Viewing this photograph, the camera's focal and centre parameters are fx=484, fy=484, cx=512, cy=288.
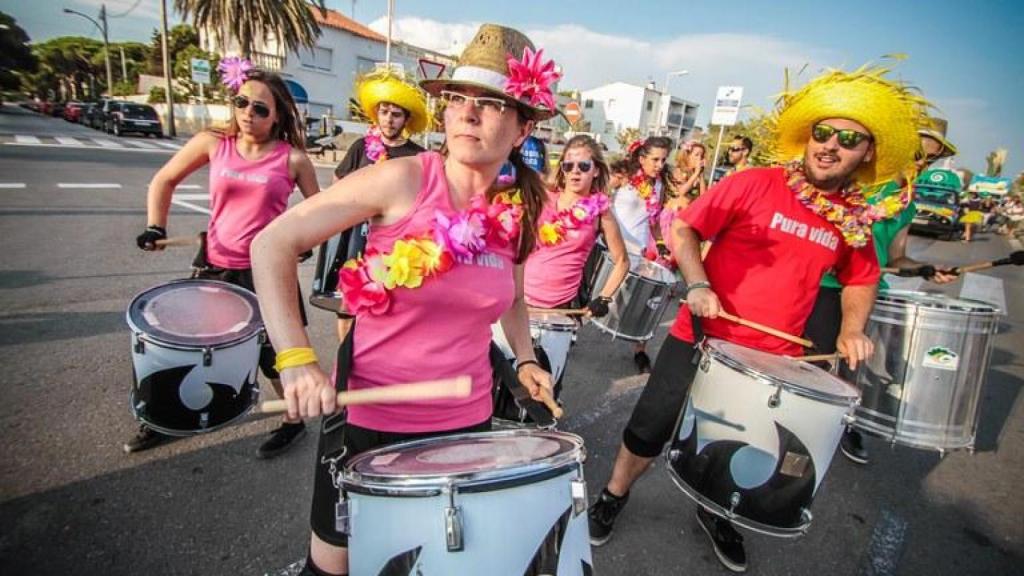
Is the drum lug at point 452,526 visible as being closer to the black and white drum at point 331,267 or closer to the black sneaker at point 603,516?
the black sneaker at point 603,516

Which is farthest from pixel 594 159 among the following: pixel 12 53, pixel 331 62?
pixel 12 53

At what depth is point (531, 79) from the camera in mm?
1540

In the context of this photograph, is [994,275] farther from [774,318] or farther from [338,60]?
[338,60]

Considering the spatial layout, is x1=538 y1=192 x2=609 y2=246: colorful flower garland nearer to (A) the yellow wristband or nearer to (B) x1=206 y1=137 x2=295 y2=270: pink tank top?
(B) x1=206 y1=137 x2=295 y2=270: pink tank top

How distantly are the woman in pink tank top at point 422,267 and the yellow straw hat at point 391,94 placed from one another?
2896 mm

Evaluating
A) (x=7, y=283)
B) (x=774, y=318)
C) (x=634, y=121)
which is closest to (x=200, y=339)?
(x=774, y=318)

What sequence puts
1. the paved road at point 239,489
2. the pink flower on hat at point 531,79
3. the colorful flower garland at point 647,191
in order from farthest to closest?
the colorful flower garland at point 647,191 → the paved road at point 239,489 → the pink flower on hat at point 531,79

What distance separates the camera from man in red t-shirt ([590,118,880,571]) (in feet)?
7.39

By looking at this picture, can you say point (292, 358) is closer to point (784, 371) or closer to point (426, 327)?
point (426, 327)

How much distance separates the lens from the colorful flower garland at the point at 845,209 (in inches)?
89.0

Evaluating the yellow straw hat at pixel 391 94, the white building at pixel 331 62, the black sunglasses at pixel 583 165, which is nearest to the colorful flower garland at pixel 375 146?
the yellow straw hat at pixel 391 94

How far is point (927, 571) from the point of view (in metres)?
2.58

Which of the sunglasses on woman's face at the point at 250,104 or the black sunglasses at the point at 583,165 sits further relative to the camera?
the black sunglasses at the point at 583,165

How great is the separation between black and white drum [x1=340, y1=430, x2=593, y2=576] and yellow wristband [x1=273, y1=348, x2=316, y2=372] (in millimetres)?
303
